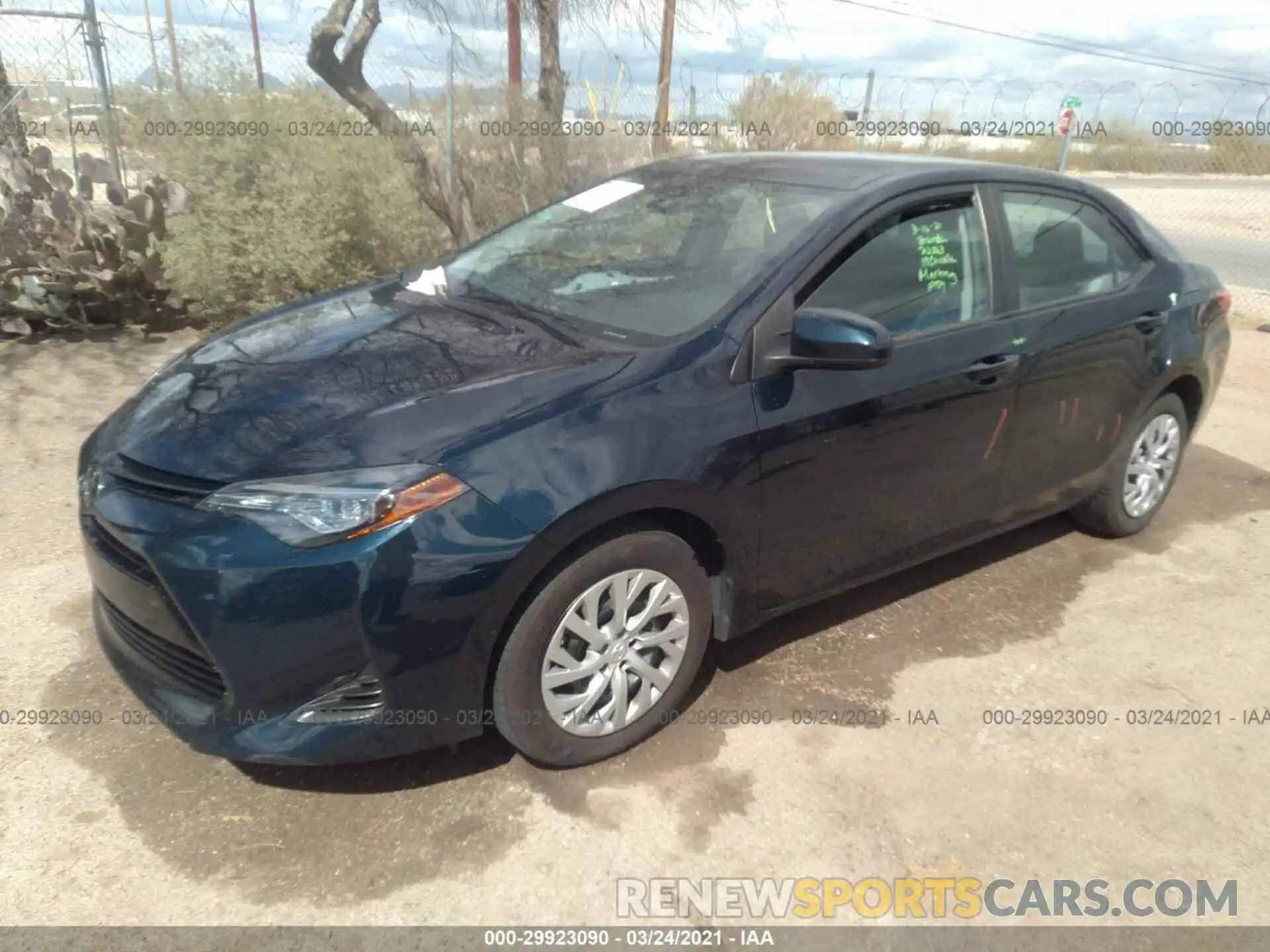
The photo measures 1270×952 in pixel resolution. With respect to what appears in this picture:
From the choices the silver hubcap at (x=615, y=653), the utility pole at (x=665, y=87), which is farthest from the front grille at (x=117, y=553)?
the utility pole at (x=665, y=87)

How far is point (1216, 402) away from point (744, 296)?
Result: 5506mm

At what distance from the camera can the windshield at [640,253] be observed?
10.2ft

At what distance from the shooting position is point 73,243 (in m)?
6.66

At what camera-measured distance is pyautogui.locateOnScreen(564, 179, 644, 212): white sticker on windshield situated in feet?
12.6

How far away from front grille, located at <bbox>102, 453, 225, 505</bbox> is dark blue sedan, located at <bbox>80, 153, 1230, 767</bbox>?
13 millimetres

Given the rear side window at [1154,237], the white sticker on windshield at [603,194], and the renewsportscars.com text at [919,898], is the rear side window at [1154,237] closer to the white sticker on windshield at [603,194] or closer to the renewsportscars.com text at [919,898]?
the white sticker on windshield at [603,194]

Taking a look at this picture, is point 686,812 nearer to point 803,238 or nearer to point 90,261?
point 803,238

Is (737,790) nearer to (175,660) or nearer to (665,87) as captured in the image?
(175,660)

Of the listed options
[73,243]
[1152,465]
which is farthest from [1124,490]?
[73,243]

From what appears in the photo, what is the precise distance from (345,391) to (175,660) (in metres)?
0.83

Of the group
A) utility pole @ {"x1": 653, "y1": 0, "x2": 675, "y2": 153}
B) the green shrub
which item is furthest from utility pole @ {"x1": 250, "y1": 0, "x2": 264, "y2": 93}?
utility pole @ {"x1": 653, "y1": 0, "x2": 675, "y2": 153}

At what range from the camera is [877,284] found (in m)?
3.24

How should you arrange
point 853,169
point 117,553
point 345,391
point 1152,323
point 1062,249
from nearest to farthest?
1. point 117,553
2. point 345,391
3. point 853,169
4. point 1062,249
5. point 1152,323

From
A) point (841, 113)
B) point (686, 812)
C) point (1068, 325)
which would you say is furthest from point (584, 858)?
point (841, 113)
